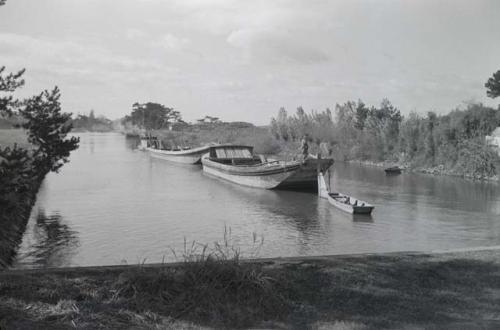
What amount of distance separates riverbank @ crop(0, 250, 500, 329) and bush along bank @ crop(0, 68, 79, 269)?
7.99 ft

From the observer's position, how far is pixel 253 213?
25625mm

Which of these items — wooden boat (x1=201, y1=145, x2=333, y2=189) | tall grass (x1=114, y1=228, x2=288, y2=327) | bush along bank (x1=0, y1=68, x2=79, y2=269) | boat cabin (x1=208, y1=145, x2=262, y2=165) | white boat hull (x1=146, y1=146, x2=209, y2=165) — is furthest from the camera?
white boat hull (x1=146, y1=146, x2=209, y2=165)

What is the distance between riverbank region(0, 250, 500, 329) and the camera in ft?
19.4

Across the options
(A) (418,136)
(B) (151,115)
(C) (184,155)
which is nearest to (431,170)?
(A) (418,136)

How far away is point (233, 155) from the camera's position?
48.9m

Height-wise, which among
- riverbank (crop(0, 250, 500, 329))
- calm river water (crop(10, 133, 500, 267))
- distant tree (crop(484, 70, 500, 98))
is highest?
distant tree (crop(484, 70, 500, 98))

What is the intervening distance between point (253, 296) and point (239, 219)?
17.3 m

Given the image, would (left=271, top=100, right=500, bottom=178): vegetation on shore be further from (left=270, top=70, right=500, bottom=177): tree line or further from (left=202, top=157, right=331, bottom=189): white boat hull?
(left=202, top=157, right=331, bottom=189): white boat hull

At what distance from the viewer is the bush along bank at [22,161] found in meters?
9.05

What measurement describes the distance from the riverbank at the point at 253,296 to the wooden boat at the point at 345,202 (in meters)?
16.0

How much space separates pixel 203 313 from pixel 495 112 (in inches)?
1883

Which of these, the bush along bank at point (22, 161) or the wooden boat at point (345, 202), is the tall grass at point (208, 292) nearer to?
the bush along bank at point (22, 161)

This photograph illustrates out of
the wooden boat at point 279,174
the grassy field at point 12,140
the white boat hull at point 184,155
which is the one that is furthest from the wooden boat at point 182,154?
the grassy field at point 12,140

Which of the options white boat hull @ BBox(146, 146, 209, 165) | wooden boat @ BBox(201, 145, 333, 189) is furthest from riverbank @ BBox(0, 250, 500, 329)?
white boat hull @ BBox(146, 146, 209, 165)
